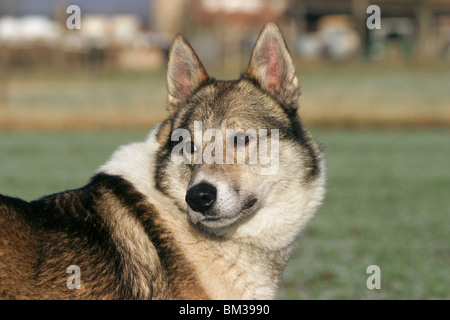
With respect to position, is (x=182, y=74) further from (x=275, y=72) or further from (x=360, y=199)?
Result: (x=360, y=199)

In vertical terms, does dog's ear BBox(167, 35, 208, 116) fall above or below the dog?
above

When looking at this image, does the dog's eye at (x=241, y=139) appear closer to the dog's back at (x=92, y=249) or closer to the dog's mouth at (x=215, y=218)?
the dog's mouth at (x=215, y=218)

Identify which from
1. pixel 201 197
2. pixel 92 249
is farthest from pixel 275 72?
pixel 92 249

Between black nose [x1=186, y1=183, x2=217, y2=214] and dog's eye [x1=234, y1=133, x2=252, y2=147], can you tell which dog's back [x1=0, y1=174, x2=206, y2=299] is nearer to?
black nose [x1=186, y1=183, x2=217, y2=214]

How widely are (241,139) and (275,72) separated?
50cm

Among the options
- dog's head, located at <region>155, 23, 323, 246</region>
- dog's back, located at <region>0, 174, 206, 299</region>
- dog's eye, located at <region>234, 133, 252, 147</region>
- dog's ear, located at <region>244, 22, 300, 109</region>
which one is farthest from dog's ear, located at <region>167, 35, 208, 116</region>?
dog's back, located at <region>0, 174, 206, 299</region>

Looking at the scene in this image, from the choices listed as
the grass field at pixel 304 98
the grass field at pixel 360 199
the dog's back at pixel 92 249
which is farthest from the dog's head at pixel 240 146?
the grass field at pixel 304 98

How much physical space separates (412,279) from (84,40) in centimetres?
3714

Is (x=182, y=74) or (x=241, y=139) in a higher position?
(x=182, y=74)

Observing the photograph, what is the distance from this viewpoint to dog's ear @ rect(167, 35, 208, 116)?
346 cm

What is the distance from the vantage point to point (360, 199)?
9.95 meters

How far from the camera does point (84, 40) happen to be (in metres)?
40.3

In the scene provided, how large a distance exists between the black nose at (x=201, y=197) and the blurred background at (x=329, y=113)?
99 centimetres
